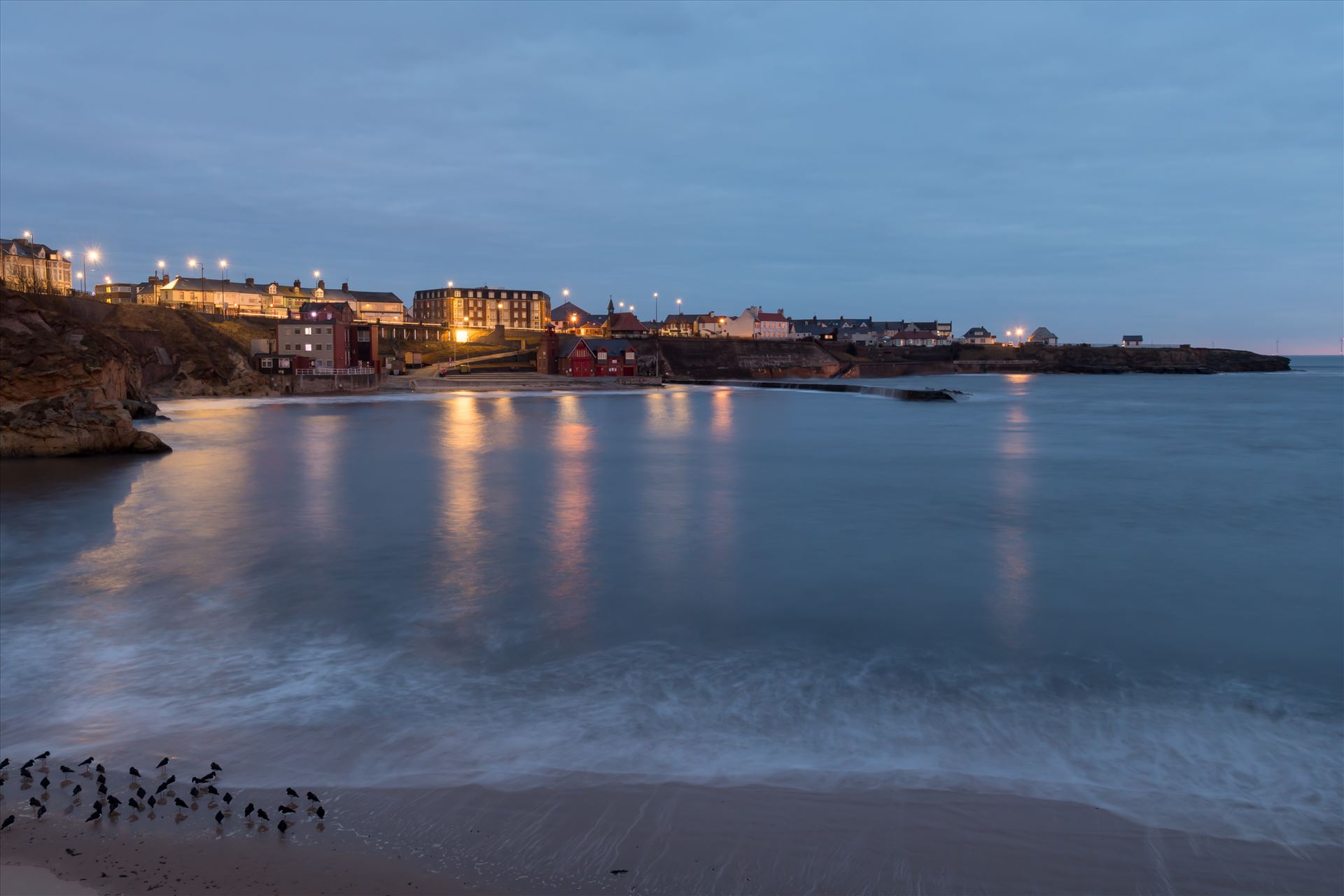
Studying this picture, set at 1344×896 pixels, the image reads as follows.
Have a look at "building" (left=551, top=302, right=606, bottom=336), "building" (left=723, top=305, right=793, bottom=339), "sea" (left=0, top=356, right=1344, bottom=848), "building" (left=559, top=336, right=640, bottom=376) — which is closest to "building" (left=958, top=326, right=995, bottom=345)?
"building" (left=723, top=305, right=793, bottom=339)

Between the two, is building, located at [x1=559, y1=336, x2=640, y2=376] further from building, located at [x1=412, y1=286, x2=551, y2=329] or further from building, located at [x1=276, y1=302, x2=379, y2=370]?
building, located at [x1=412, y1=286, x2=551, y2=329]

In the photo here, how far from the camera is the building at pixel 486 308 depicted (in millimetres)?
148000

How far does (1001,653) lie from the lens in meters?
10.6

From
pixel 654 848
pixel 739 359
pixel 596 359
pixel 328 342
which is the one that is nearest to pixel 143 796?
pixel 654 848

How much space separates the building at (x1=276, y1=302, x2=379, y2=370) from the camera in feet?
263

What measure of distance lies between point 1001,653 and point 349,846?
8.30m

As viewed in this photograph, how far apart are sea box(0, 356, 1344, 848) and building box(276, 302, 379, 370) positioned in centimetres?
5570

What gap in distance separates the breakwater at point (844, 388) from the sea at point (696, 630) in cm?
4549

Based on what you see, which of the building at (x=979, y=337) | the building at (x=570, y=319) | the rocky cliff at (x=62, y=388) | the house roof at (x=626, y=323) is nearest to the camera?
the rocky cliff at (x=62, y=388)

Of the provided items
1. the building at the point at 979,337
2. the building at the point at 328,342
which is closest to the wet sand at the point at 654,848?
the building at the point at 328,342

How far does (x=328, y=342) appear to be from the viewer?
268 ft

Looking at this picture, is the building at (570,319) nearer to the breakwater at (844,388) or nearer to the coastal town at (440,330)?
the coastal town at (440,330)

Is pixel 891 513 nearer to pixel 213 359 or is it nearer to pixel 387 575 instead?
pixel 387 575

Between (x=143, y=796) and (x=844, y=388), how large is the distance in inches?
3522
